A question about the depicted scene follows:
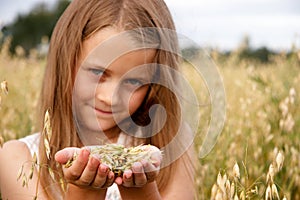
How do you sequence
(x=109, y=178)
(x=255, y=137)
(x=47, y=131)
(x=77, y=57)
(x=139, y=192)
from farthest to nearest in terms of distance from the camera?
(x=255, y=137), (x=77, y=57), (x=139, y=192), (x=109, y=178), (x=47, y=131)

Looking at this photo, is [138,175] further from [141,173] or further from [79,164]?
[79,164]

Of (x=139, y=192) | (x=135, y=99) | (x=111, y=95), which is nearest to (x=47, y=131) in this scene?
(x=139, y=192)

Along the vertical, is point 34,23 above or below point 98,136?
below

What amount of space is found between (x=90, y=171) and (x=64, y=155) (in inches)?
2.4

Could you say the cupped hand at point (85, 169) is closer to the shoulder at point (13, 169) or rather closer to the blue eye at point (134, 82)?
the blue eye at point (134, 82)

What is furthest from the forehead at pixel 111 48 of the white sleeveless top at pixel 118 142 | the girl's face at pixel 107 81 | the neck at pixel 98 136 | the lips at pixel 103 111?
the white sleeveless top at pixel 118 142

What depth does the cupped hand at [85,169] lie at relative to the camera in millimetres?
1088

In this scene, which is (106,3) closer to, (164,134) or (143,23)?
(143,23)

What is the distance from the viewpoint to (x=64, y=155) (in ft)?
3.63

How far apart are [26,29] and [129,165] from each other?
2488cm

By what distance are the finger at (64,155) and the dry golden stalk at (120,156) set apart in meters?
0.02

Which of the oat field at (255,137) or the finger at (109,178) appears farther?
the oat field at (255,137)

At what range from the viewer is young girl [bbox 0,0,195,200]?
59.8 inches

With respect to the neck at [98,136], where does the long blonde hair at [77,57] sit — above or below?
above
